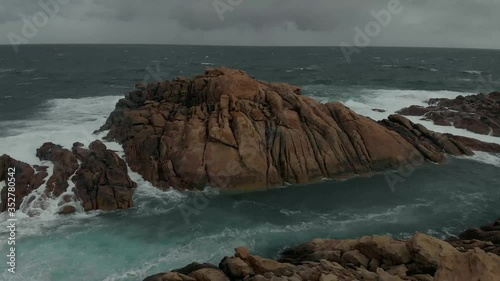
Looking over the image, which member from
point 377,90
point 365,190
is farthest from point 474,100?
point 365,190

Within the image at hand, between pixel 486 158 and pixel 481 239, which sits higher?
pixel 486 158

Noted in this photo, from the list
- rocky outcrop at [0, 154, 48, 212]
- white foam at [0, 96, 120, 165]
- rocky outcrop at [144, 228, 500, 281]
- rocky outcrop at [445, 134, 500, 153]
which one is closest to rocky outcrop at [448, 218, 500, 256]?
rocky outcrop at [144, 228, 500, 281]

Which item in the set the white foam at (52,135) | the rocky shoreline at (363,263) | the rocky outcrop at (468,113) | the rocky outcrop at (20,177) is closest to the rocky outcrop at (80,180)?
the rocky outcrop at (20,177)

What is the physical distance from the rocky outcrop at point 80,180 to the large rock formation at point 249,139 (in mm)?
3218

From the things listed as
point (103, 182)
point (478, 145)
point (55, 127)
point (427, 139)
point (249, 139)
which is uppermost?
point (249, 139)

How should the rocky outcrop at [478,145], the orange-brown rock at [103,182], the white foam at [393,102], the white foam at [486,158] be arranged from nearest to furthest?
the orange-brown rock at [103,182], the white foam at [486,158], the rocky outcrop at [478,145], the white foam at [393,102]

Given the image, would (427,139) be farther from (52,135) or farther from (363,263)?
(52,135)

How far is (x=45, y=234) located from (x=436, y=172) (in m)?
37.9

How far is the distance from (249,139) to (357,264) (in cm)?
1971

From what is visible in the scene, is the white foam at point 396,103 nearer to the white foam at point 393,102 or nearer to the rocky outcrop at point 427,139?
the white foam at point 393,102

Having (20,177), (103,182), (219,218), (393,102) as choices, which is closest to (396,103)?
(393,102)

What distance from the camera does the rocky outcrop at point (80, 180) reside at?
34.2 m

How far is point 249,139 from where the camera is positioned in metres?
39.9

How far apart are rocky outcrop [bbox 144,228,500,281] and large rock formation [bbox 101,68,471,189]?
14.9 metres
